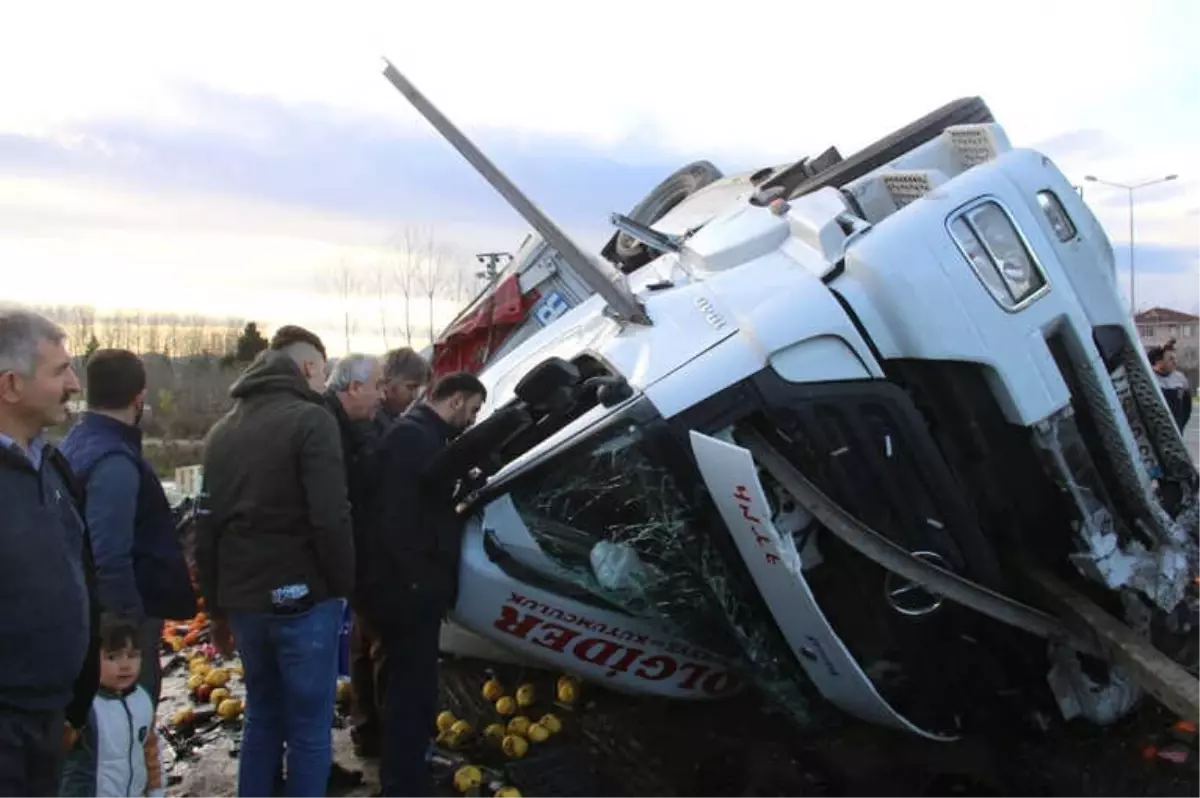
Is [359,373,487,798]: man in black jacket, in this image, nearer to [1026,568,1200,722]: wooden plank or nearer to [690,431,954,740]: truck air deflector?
[690,431,954,740]: truck air deflector

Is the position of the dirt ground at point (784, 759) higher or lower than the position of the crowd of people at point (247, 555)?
lower

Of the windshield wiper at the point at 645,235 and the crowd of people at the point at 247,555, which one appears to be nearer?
the crowd of people at the point at 247,555

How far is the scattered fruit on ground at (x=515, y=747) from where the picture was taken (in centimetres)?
477

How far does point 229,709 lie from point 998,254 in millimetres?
4092

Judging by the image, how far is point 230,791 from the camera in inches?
179

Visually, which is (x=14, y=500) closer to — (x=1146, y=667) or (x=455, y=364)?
(x=1146, y=667)

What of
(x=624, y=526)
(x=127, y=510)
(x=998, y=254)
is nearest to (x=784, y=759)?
(x=624, y=526)

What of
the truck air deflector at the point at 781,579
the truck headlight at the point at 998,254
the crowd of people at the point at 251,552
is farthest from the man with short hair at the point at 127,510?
the truck headlight at the point at 998,254

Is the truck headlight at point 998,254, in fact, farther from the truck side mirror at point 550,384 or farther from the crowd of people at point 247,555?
the crowd of people at point 247,555

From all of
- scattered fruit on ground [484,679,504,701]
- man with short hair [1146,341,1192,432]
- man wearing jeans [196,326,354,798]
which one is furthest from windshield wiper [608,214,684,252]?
man with short hair [1146,341,1192,432]

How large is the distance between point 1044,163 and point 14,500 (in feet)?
13.0

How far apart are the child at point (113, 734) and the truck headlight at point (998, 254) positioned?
3.27 metres

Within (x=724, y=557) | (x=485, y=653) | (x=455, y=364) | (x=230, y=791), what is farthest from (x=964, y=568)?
(x=455, y=364)

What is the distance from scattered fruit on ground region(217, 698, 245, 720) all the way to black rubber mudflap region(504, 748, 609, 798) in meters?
1.54
